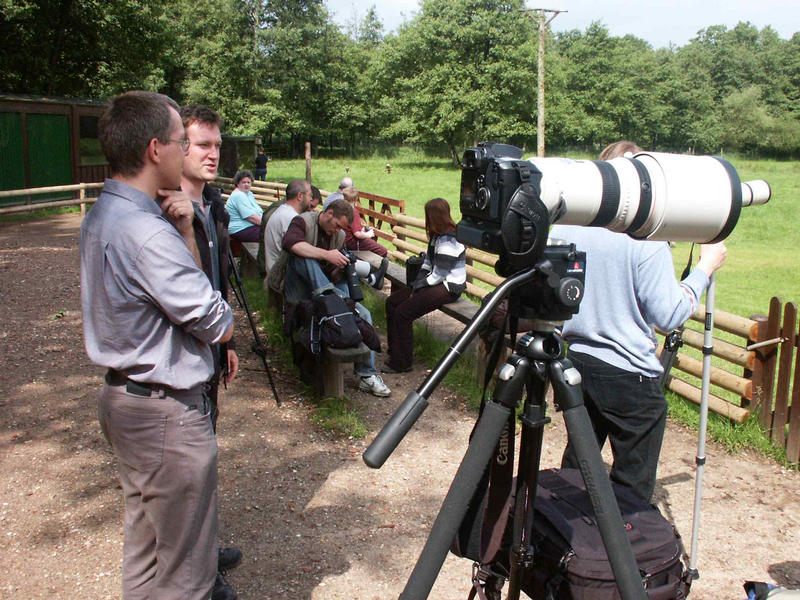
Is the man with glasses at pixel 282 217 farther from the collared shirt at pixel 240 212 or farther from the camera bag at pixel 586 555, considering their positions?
the camera bag at pixel 586 555

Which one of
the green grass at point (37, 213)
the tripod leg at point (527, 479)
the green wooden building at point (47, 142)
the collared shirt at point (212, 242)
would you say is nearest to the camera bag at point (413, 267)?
the collared shirt at point (212, 242)

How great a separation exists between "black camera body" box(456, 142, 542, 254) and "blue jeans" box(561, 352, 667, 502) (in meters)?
1.27

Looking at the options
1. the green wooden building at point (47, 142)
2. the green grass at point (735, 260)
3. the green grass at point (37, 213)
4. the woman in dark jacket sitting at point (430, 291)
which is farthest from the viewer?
the green wooden building at point (47, 142)

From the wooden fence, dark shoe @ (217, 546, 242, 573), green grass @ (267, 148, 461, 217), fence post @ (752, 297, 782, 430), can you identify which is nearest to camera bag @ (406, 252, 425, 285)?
the wooden fence

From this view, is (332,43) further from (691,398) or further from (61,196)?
(691,398)

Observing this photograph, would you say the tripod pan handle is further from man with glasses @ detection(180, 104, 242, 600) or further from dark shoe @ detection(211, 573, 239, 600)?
dark shoe @ detection(211, 573, 239, 600)

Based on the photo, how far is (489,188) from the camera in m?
1.86

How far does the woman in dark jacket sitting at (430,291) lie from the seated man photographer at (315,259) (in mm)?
514

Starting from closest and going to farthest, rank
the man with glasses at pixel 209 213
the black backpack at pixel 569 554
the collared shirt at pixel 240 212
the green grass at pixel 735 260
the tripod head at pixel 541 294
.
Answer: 1. the tripod head at pixel 541 294
2. the black backpack at pixel 569 554
3. the man with glasses at pixel 209 213
4. the green grass at pixel 735 260
5. the collared shirt at pixel 240 212

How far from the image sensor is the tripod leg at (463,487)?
5.65 ft

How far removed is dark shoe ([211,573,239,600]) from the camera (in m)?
3.09

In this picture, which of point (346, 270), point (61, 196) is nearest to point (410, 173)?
point (61, 196)

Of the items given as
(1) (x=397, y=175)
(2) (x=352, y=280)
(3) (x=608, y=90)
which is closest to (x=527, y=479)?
(2) (x=352, y=280)

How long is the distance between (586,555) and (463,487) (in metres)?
0.67
